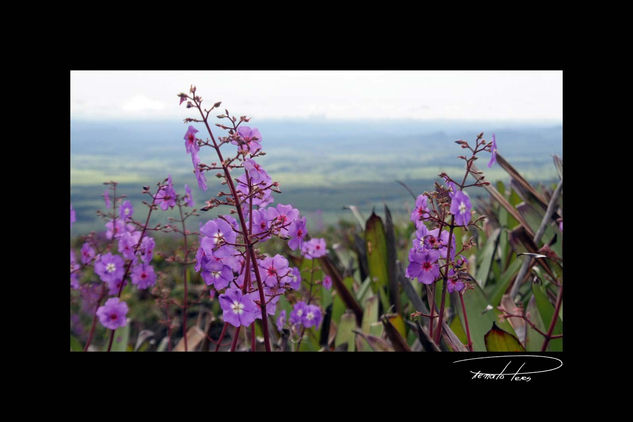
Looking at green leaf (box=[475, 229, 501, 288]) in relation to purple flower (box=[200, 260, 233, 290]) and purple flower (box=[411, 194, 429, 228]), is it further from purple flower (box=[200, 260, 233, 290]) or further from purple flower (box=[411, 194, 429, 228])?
purple flower (box=[200, 260, 233, 290])

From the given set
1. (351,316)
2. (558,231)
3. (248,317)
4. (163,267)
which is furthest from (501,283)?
(163,267)

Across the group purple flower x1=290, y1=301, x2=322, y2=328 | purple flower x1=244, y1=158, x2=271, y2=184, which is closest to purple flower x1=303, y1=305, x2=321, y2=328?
purple flower x1=290, y1=301, x2=322, y2=328

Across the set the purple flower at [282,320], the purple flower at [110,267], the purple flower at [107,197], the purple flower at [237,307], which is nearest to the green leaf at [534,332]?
the purple flower at [282,320]

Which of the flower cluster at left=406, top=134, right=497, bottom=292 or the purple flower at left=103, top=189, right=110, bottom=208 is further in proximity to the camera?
the purple flower at left=103, top=189, right=110, bottom=208

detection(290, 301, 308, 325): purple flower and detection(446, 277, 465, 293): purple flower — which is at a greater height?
detection(446, 277, 465, 293): purple flower

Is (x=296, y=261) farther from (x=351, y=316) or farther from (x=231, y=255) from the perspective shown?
(x=231, y=255)

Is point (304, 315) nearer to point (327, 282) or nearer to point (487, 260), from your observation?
point (327, 282)
